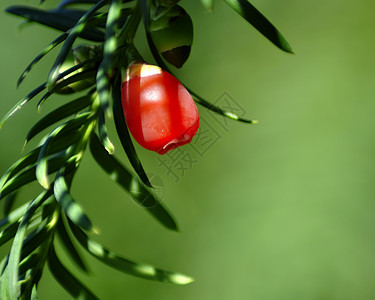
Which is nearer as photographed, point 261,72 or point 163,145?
point 163,145

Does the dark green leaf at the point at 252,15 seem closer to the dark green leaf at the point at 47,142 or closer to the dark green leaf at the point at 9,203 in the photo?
the dark green leaf at the point at 47,142

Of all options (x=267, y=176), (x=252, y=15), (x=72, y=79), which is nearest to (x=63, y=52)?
(x=72, y=79)

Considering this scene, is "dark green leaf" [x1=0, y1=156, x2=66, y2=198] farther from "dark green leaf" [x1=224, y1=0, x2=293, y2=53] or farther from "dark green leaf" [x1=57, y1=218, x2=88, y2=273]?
"dark green leaf" [x1=224, y1=0, x2=293, y2=53]

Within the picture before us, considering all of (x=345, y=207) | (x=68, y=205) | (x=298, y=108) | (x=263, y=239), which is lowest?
(x=263, y=239)

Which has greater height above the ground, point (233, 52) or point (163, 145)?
point (163, 145)

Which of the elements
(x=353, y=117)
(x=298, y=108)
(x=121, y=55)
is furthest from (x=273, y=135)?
(x=121, y=55)

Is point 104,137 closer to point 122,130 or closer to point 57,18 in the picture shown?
point 122,130

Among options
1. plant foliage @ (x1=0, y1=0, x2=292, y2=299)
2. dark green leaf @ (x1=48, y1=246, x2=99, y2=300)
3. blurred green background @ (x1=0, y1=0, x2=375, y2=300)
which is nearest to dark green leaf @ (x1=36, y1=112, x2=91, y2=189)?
plant foliage @ (x1=0, y1=0, x2=292, y2=299)

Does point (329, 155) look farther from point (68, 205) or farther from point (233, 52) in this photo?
point (68, 205)
